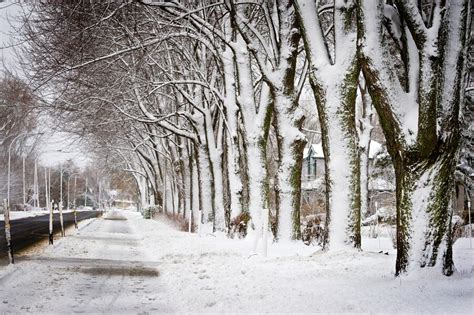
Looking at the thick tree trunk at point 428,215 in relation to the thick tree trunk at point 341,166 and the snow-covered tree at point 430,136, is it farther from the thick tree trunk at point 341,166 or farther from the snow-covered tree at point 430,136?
the thick tree trunk at point 341,166

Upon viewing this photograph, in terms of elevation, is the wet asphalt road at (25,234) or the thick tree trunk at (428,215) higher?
the thick tree trunk at (428,215)

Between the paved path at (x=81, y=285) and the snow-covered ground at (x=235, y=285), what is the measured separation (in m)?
0.01

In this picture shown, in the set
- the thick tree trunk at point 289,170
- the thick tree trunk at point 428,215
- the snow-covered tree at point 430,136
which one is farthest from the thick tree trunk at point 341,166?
the thick tree trunk at point 289,170

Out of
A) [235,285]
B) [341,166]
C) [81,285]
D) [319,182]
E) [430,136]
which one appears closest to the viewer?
[430,136]

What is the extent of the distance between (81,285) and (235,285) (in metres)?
2.63

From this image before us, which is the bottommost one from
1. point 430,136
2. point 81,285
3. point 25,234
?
point 25,234

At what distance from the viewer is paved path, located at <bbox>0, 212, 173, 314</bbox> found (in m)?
7.63

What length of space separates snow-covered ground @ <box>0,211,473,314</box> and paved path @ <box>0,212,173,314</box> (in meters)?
0.01

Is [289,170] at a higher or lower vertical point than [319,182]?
higher

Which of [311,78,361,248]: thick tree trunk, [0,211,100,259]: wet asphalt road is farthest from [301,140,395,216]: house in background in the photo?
[311,78,361,248]: thick tree trunk

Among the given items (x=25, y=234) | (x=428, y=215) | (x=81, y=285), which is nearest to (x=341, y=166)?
(x=428, y=215)

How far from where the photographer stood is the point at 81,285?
9484 mm

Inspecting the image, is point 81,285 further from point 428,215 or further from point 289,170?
point 289,170

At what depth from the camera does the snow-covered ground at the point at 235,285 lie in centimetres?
714
